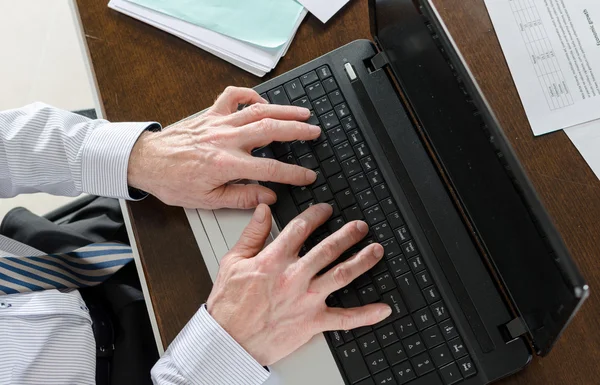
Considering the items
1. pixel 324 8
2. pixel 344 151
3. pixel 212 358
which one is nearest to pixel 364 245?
pixel 344 151

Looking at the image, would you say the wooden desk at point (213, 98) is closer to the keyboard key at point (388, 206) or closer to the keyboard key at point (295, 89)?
the keyboard key at point (295, 89)

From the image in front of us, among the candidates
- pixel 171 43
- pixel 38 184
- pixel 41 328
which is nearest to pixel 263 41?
pixel 171 43

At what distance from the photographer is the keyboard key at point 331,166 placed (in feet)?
2.44

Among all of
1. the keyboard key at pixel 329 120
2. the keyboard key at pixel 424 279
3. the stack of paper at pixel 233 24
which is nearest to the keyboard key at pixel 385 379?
the keyboard key at pixel 424 279

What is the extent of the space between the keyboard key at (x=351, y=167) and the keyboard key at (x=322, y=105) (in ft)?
0.26

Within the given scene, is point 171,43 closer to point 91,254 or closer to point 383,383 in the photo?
point 91,254

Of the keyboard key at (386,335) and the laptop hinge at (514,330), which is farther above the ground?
the keyboard key at (386,335)

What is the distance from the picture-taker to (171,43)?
2.76 feet

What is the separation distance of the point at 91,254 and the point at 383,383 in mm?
479

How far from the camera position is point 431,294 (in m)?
0.69

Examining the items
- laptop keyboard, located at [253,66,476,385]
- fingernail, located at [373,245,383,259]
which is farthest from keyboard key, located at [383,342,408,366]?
fingernail, located at [373,245,383,259]

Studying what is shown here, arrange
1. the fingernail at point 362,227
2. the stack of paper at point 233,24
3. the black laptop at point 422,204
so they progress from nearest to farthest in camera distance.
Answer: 1. the black laptop at point 422,204
2. the fingernail at point 362,227
3. the stack of paper at point 233,24

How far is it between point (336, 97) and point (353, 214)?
165 mm

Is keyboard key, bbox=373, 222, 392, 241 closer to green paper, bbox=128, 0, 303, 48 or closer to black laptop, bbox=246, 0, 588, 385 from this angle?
black laptop, bbox=246, 0, 588, 385
